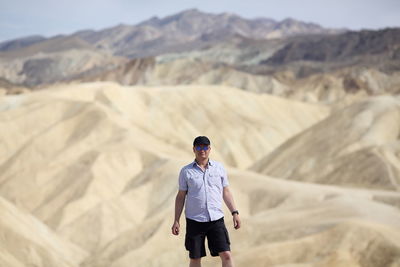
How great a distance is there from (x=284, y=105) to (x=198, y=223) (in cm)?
7543

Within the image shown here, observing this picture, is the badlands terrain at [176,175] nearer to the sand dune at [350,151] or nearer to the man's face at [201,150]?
the sand dune at [350,151]

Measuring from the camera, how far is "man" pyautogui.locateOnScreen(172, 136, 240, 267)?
628 cm

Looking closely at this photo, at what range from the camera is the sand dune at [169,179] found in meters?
15.3

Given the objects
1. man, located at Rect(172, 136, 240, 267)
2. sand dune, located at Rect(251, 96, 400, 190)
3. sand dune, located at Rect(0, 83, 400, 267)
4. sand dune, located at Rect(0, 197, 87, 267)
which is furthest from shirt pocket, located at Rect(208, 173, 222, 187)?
sand dune, located at Rect(251, 96, 400, 190)

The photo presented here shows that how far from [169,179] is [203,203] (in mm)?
27533

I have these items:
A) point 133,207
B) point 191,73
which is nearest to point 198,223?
point 133,207

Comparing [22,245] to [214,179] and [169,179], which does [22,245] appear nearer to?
[214,179]

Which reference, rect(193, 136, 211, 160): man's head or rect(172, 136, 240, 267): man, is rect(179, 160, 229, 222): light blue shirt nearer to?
rect(172, 136, 240, 267): man

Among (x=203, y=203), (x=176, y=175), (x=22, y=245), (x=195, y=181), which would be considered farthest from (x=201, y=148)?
(x=176, y=175)

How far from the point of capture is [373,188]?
32.1 m

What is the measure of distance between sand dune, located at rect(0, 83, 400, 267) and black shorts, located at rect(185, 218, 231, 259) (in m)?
6.16

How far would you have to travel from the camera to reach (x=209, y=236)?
6.36m

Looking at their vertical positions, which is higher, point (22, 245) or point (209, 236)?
point (22, 245)

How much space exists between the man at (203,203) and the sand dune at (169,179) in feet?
20.3
